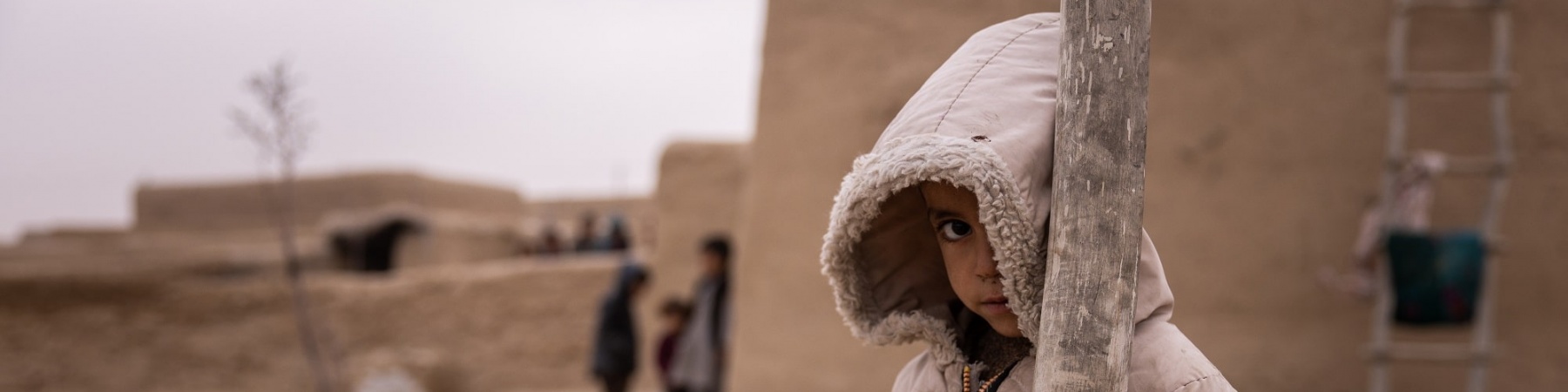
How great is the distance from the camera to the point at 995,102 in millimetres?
1307

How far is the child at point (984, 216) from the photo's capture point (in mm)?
1265

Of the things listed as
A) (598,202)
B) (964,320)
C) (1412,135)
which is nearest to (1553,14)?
(1412,135)

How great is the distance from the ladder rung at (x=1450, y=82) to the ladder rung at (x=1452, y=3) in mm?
192

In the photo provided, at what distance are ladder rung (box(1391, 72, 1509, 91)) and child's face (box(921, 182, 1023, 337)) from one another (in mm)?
2882

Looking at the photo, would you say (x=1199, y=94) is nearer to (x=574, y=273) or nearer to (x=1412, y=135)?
(x=1412, y=135)

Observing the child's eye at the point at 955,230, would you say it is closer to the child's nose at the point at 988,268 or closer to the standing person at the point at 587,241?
the child's nose at the point at 988,268

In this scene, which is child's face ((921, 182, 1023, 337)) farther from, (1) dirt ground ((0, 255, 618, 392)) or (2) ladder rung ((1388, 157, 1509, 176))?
(1) dirt ground ((0, 255, 618, 392))

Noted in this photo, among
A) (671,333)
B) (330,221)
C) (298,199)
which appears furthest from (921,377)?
(298,199)

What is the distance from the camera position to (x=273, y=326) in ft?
41.2

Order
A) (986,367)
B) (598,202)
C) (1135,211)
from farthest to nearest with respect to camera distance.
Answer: (598,202) → (986,367) → (1135,211)

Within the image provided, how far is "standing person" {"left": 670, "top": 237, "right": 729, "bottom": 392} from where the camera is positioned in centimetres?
555

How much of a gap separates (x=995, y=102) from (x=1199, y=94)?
289 centimetres

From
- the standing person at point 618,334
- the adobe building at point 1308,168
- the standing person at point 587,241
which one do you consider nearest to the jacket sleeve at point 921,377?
the adobe building at point 1308,168

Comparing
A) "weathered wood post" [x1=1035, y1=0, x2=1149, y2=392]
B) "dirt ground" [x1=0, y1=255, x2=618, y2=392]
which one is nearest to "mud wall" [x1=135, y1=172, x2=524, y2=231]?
"dirt ground" [x1=0, y1=255, x2=618, y2=392]
